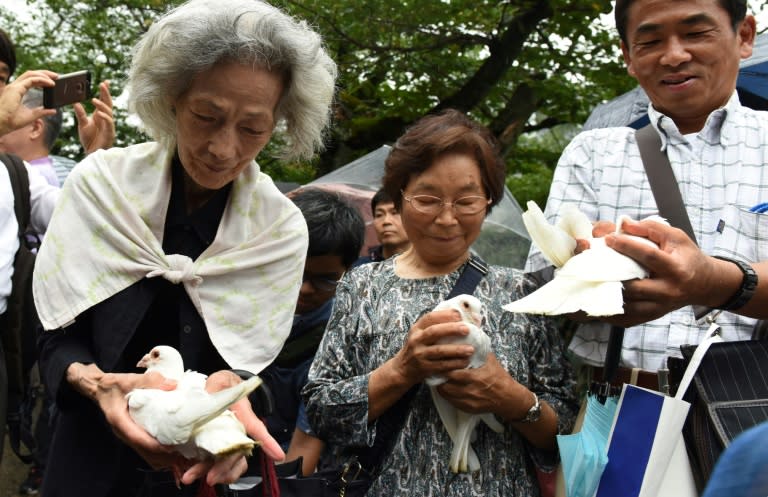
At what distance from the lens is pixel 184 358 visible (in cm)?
248

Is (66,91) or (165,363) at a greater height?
(66,91)

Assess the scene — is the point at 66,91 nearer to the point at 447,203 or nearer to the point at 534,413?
the point at 447,203

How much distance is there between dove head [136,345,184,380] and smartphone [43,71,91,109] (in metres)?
2.58

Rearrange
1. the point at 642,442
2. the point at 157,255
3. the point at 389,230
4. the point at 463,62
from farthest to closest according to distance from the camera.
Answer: the point at 463,62
the point at 389,230
the point at 157,255
the point at 642,442

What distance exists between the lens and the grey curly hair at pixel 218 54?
2.45 metres

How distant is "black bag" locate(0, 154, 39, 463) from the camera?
11.8 ft

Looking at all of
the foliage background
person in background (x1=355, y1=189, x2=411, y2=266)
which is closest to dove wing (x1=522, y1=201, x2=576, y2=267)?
person in background (x1=355, y1=189, x2=411, y2=266)

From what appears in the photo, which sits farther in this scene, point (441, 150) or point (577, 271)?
point (441, 150)

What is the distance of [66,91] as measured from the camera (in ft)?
14.2

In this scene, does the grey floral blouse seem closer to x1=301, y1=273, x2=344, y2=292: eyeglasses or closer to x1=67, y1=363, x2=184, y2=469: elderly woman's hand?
x1=67, y1=363, x2=184, y2=469: elderly woman's hand

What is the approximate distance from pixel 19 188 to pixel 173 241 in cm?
150

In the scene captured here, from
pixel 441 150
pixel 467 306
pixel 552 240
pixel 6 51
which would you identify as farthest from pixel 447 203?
pixel 6 51

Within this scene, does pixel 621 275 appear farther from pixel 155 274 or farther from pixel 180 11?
pixel 180 11

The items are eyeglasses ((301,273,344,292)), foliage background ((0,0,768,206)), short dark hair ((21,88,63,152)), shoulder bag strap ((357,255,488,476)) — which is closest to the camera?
shoulder bag strap ((357,255,488,476))
